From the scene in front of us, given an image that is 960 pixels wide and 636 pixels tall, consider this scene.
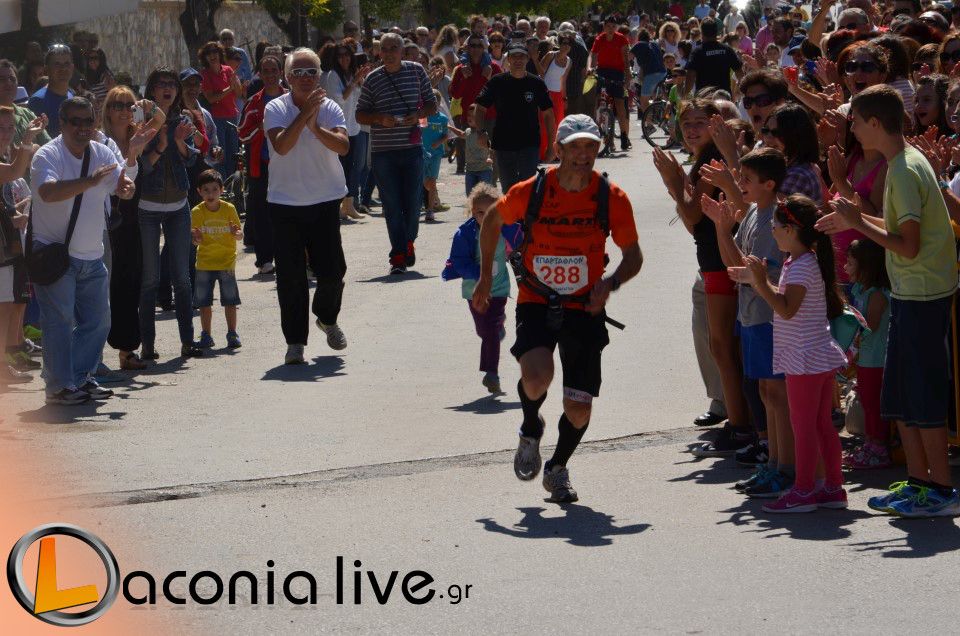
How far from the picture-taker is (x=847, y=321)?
7211mm

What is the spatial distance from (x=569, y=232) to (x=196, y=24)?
24.2 metres

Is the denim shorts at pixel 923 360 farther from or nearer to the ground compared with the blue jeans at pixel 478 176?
nearer to the ground

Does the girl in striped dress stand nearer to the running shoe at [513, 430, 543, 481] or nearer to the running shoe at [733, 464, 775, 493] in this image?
the running shoe at [733, 464, 775, 493]

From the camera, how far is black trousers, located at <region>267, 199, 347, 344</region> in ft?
36.8

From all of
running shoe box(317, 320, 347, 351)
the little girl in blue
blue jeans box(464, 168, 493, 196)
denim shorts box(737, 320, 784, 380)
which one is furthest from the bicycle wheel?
denim shorts box(737, 320, 784, 380)

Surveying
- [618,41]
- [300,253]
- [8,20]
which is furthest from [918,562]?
[618,41]

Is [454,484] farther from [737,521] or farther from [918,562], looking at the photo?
[918,562]

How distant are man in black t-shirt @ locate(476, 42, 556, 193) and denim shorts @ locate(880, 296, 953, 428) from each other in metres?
8.50

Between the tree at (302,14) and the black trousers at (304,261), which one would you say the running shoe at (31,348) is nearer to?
the black trousers at (304,261)

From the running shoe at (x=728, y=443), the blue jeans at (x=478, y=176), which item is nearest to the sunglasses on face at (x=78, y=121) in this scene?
the running shoe at (x=728, y=443)

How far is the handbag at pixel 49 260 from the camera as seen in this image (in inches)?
377

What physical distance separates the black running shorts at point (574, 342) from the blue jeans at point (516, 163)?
25.9 ft

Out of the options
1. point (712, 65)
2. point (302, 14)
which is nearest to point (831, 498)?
point (712, 65)

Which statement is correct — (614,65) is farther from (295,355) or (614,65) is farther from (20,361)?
(20,361)
